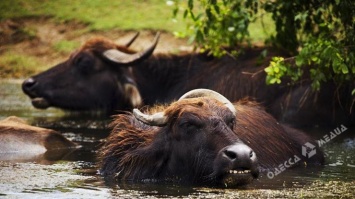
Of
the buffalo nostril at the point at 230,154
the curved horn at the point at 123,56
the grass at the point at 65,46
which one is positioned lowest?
the grass at the point at 65,46

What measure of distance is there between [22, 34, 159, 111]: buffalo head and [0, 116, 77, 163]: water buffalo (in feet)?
13.8

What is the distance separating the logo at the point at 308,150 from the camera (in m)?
12.7

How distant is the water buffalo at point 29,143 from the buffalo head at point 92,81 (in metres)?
4.22

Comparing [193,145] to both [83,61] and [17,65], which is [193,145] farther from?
[17,65]

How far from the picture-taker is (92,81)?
60.4 feet

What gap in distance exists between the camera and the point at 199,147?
1048 centimetres

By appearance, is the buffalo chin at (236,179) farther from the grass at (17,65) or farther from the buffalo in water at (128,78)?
the grass at (17,65)

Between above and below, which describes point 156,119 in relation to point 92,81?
above

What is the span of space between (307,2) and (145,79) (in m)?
5.33

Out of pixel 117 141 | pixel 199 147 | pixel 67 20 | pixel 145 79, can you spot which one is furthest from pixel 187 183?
pixel 67 20

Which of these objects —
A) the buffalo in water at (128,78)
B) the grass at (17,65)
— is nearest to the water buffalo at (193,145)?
the buffalo in water at (128,78)

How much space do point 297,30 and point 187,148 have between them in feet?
17.3

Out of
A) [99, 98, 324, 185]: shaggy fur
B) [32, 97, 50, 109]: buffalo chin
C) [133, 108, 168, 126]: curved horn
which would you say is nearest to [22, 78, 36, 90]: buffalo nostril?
[32, 97, 50, 109]: buffalo chin

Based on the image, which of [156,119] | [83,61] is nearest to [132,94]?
[83,61]
